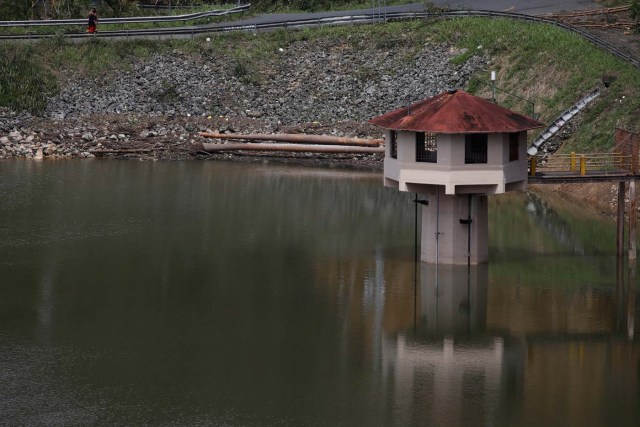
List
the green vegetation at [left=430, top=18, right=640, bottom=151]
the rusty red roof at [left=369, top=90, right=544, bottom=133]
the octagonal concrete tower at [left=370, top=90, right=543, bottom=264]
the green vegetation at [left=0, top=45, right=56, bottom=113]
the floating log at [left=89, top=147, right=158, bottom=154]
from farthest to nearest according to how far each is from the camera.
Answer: the green vegetation at [left=0, top=45, right=56, bottom=113] < the floating log at [left=89, top=147, right=158, bottom=154] < the green vegetation at [left=430, top=18, right=640, bottom=151] < the octagonal concrete tower at [left=370, top=90, right=543, bottom=264] < the rusty red roof at [left=369, top=90, right=544, bottom=133]

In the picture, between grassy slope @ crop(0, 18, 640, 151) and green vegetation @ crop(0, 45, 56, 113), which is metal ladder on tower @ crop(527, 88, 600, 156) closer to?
grassy slope @ crop(0, 18, 640, 151)

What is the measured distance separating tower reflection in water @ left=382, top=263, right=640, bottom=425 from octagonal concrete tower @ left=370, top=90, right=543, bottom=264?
1.36m

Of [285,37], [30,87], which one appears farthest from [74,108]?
[285,37]

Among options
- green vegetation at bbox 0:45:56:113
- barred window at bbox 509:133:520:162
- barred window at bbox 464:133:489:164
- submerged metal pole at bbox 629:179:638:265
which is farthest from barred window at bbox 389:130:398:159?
green vegetation at bbox 0:45:56:113

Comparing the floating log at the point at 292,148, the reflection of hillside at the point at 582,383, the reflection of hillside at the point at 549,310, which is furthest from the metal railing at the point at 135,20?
the reflection of hillside at the point at 582,383

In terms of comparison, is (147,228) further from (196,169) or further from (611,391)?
(611,391)

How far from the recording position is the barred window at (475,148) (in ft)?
163

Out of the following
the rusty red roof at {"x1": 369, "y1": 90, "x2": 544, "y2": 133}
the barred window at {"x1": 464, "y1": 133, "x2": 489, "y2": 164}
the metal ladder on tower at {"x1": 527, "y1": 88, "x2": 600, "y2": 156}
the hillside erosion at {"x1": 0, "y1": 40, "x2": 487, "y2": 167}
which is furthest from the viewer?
the hillside erosion at {"x1": 0, "y1": 40, "x2": 487, "y2": 167}

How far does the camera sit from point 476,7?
95.4m

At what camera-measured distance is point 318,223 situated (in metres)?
60.3

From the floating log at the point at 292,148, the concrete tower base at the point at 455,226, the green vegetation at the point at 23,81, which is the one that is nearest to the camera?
the concrete tower base at the point at 455,226

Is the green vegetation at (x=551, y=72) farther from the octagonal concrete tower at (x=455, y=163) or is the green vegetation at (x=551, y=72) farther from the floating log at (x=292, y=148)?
the octagonal concrete tower at (x=455, y=163)

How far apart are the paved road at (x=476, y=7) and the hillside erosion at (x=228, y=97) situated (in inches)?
278

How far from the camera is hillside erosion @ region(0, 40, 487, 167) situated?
81.9m
